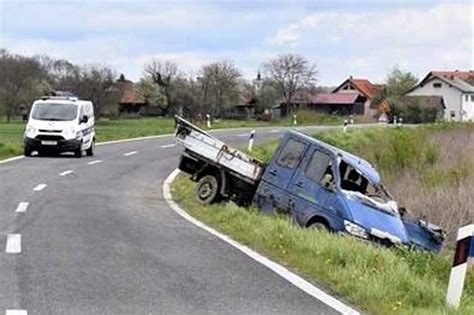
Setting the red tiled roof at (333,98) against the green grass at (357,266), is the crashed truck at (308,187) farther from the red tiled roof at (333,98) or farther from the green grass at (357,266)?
the red tiled roof at (333,98)

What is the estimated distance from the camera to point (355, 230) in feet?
52.7

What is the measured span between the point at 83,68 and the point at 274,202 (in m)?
74.0

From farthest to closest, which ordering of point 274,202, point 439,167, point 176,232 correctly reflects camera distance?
point 439,167 → point 274,202 → point 176,232

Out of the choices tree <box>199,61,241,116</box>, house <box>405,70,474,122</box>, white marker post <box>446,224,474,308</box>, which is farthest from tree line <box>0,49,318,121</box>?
white marker post <box>446,224,474,308</box>

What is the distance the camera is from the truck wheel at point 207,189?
19.6 m

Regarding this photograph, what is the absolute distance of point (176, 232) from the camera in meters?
14.5

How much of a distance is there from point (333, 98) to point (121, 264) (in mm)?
127386

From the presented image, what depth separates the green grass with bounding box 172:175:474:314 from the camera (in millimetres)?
9359

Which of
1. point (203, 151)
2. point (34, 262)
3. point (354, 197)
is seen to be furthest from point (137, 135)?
point (34, 262)

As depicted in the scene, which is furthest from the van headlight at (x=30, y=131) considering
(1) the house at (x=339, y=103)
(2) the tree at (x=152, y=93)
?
(1) the house at (x=339, y=103)

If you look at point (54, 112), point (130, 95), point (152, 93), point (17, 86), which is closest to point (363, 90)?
point (130, 95)

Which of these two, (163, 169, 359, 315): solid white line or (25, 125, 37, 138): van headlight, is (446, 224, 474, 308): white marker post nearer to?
(163, 169, 359, 315): solid white line

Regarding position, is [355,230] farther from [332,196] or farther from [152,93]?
[152,93]

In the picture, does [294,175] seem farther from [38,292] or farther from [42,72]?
[42,72]
